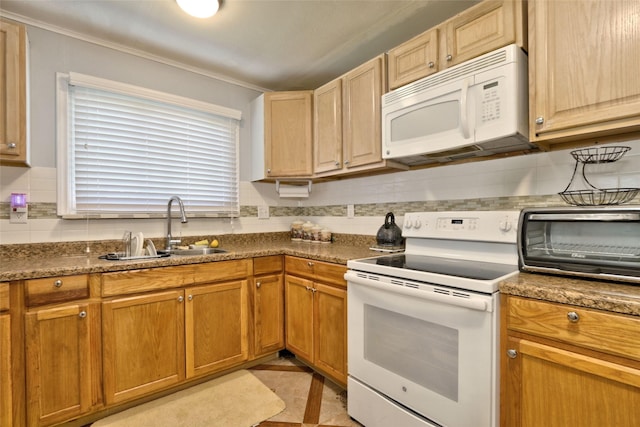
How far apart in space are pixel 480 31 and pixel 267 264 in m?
1.86

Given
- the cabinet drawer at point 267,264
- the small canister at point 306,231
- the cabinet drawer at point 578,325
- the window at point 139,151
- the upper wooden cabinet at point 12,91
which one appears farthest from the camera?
the small canister at point 306,231

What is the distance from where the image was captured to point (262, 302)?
2.24 meters

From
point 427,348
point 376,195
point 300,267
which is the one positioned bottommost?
point 427,348

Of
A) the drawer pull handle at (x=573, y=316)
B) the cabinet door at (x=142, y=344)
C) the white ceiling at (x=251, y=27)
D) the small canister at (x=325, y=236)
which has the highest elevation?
the white ceiling at (x=251, y=27)

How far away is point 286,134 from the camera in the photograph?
2646 millimetres

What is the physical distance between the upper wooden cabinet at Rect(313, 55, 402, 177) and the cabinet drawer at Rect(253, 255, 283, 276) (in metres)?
0.77

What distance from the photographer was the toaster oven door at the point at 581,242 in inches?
43.4

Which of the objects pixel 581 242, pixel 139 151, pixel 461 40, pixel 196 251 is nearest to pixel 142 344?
pixel 196 251

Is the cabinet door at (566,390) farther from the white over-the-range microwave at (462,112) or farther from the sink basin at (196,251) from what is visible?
the sink basin at (196,251)

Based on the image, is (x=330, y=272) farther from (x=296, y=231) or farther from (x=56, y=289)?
(x=56, y=289)

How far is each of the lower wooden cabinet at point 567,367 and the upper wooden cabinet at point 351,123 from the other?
121 cm

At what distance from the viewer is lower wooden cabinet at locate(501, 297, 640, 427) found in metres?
0.92

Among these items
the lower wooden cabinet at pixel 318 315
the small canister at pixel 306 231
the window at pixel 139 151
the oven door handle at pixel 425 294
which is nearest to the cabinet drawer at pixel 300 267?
the lower wooden cabinet at pixel 318 315

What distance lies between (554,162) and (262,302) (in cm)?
195
